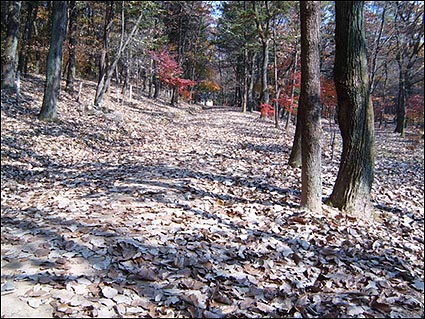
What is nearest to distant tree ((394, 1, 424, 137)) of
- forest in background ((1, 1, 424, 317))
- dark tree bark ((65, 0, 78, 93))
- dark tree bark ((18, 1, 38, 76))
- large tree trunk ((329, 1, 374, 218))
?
forest in background ((1, 1, 424, 317))

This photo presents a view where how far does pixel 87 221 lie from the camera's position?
3830 millimetres

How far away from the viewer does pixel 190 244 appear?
3.61 metres

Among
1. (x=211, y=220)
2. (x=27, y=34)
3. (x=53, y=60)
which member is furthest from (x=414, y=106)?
(x=211, y=220)

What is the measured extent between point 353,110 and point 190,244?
10.6 ft

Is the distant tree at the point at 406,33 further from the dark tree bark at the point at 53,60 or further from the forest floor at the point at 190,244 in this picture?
the dark tree bark at the point at 53,60

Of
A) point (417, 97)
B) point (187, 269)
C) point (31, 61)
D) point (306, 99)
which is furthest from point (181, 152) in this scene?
point (417, 97)

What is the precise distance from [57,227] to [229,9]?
29.8m

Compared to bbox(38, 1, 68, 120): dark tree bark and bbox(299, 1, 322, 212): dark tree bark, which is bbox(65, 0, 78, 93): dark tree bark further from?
bbox(299, 1, 322, 212): dark tree bark

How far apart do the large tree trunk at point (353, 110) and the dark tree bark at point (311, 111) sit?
36 cm

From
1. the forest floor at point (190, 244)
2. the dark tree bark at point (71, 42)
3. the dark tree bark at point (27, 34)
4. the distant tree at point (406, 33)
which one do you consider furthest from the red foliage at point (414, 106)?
the dark tree bark at point (27, 34)

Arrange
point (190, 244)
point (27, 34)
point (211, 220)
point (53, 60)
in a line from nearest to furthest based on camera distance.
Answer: point (190, 244)
point (211, 220)
point (53, 60)
point (27, 34)

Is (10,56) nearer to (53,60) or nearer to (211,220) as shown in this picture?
(53,60)

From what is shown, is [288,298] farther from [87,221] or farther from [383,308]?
[87,221]

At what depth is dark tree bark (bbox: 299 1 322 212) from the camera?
4.89m
